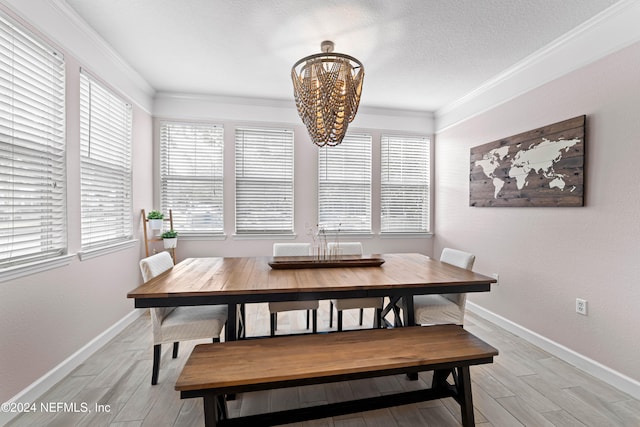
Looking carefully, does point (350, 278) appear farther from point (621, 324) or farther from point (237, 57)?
point (237, 57)

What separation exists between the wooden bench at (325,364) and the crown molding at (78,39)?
249cm

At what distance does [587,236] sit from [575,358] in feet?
3.40

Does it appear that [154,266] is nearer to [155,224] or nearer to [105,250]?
[105,250]

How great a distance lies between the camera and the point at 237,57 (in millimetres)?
2809

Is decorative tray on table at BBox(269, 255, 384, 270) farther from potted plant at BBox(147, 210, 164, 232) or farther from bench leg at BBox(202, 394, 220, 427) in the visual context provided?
potted plant at BBox(147, 210, 164, 232)

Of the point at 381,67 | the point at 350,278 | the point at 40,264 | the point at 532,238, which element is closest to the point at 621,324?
the point at 532,238

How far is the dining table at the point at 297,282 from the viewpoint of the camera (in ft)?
5.48

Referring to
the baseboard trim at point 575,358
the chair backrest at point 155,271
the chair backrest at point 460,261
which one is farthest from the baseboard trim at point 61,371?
the baseboard trim at point 575,358

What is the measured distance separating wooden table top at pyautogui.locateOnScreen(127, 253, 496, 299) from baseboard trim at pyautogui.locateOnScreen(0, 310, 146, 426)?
3.33 ft

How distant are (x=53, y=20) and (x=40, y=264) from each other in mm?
1795

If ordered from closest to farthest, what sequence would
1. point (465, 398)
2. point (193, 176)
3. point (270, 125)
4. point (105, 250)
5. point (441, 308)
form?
point (465, 398)
point (441, 308)
point (105, 250)
point (193, 176)
point (270, 125)

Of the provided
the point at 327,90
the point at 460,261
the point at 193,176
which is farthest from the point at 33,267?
the point at 460,261

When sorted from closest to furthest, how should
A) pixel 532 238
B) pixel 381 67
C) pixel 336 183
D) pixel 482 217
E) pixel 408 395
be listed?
Answer: pixel 408 395
pixel 532 238
pixel 381 67
pixel 482 217
pixel 336 183

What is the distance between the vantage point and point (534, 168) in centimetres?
268
